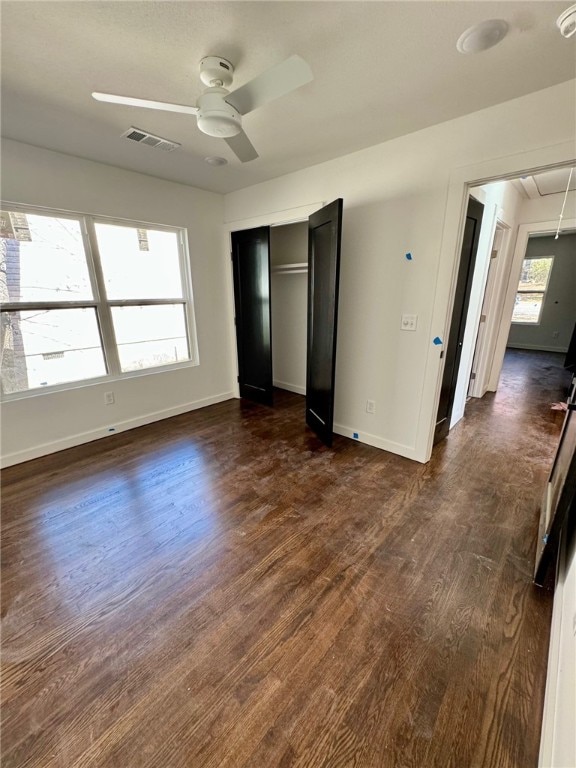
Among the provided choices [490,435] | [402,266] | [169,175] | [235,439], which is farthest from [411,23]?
[490,435]

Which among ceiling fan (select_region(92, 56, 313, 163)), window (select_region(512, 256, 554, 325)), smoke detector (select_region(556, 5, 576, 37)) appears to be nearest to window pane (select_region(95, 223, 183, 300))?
ceiling fan (select_region(92, 56, 313, 163))

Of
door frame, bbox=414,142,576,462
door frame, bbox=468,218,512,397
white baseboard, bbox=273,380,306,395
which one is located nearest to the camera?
door frame, bbox=414,142,576,462

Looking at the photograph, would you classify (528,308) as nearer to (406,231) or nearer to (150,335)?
(406,231)

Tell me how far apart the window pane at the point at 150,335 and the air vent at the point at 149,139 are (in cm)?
153

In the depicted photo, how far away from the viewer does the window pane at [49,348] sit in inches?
103

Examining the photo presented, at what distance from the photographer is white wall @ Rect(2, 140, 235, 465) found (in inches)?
101

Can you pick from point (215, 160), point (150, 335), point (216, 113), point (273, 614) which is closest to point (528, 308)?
point (215, 160)

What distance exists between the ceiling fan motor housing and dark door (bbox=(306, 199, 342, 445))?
108 centimetres

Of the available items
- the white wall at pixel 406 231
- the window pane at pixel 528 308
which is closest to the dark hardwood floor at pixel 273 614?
the white wall at pixel 406 231

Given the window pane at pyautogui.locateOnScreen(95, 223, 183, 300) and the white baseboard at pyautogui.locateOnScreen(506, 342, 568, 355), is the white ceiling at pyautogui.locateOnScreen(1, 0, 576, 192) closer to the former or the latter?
the window pane at pyautogui.locateOnScreen(95, 223, 183, 300)

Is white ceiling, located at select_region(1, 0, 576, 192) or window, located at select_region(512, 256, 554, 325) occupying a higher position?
white ceiling, located at select_region(1, 0, 576, 192)

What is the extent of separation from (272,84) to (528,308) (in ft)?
28.2

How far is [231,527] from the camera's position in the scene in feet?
6.53

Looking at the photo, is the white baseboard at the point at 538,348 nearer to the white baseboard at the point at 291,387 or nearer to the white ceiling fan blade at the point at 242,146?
the white baseboard at the point at 291,387
